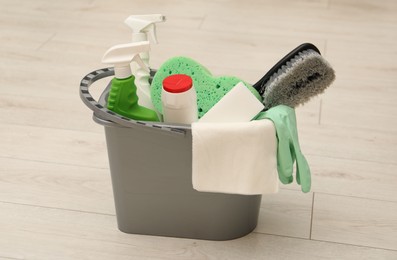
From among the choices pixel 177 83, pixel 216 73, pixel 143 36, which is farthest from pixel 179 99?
pixel 216 73

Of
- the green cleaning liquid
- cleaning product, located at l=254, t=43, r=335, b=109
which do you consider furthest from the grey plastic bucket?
cleaning product, located at l=254, t=43, r=335, b=109

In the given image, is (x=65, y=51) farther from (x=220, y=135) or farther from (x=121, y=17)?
(x=220, y=135)

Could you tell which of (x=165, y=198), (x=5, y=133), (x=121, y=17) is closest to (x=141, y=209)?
(x=165, y=198)

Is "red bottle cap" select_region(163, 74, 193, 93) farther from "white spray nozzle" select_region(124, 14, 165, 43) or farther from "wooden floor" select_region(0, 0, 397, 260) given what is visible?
"wooden floor" select_region(0, 0, 397, 260)

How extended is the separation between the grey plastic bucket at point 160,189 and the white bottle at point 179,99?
0.08 feet

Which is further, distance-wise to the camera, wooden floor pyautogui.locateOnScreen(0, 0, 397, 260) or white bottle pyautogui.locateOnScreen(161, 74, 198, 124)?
wooden floor pyautogui.locateOnScreen(0, 0, 397, 260)

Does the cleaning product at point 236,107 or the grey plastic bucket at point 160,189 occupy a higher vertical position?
the cleaning product at point 236,107

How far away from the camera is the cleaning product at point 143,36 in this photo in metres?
0.90

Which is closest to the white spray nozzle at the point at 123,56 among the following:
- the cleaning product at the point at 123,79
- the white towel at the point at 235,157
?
the cleaning product at the point at 123,79

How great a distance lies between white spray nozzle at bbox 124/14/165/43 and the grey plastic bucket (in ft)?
0.26

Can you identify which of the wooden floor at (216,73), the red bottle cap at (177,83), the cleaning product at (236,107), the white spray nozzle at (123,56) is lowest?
the wooden floor at (216,73)

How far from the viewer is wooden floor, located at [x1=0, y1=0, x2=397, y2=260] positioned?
965 millimetres

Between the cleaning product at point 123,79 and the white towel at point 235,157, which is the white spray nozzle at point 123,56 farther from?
the white towel at point 235,157

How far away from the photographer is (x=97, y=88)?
138 cm
